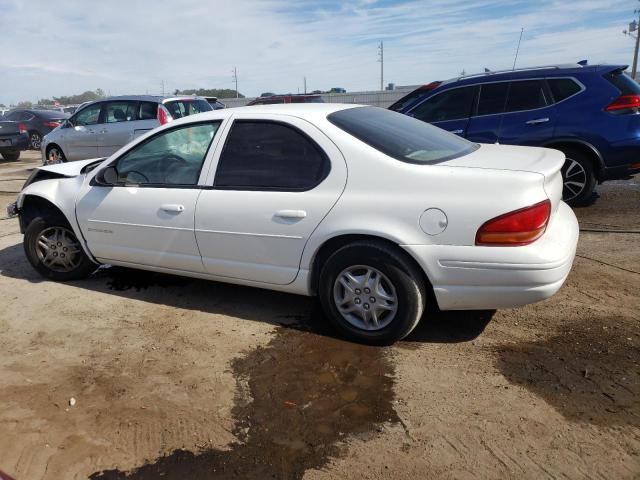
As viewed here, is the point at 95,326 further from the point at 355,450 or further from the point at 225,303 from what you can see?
the point at 355,450

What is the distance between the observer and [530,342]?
11.2 ft

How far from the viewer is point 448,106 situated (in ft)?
23.3

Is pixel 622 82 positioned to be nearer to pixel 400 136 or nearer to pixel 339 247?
pixel 400 136

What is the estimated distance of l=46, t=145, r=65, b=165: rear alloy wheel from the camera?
11.5 m

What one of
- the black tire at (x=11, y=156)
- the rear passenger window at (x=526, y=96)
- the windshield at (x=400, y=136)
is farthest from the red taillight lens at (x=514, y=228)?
the black tire at (x=11, y=156)

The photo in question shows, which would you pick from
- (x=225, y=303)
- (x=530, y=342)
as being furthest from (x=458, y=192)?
(x=225, y=303)

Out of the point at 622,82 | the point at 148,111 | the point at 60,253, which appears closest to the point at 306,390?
the point at 60,253

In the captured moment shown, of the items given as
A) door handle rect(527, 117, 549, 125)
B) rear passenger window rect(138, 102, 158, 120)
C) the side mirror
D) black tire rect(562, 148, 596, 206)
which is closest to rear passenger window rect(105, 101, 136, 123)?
rear passenger window rect(138, 102, 158, 120)

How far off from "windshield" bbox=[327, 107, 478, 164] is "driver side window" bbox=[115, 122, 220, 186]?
1.04 meters

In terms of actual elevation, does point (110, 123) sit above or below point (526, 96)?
below

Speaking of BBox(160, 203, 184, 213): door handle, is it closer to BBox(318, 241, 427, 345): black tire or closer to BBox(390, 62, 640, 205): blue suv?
BBox(318, 241, 427, 345): black tire

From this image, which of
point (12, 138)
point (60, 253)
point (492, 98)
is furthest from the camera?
point (12, 138)

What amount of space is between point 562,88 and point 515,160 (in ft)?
11.9

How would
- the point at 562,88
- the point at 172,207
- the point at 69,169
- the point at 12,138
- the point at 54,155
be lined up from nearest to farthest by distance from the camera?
the point at 172,207
the point at 69,169
the point at 562,88
the point at 54,155
the point at 12,138
